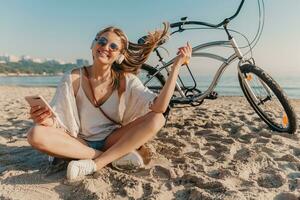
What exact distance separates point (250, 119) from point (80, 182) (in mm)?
2991

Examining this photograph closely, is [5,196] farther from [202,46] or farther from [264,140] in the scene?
[202,46]

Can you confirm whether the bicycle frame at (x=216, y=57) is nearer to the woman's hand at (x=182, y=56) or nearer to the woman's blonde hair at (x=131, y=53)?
Answer: the woman's blonde hair at (x=131, y=53)

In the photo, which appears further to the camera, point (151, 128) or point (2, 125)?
point (2, 125)

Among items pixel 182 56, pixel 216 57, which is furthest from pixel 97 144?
pixel 216 57

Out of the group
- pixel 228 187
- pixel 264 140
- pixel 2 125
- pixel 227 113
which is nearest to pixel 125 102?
pixel 228 187

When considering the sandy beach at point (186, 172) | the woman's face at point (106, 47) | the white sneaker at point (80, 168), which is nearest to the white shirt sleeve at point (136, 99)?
the woman's face at point (106, 47)

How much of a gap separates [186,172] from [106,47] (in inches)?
44.5

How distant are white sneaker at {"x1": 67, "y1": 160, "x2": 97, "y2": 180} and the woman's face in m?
0.78

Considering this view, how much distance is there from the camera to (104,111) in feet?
9.48

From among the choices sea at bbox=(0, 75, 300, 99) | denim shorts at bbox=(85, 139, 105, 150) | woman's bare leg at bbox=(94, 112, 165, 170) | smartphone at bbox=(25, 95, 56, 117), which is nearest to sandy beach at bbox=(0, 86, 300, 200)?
woman's bare leg at bbox=(94, 112, 165, 170)

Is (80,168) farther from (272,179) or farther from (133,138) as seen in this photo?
(272,179)

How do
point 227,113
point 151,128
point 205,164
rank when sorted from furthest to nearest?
point 227,113
point 205,164
point 151,128

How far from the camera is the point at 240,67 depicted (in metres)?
4.16

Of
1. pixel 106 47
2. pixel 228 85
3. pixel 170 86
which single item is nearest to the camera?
pixel 170 86
